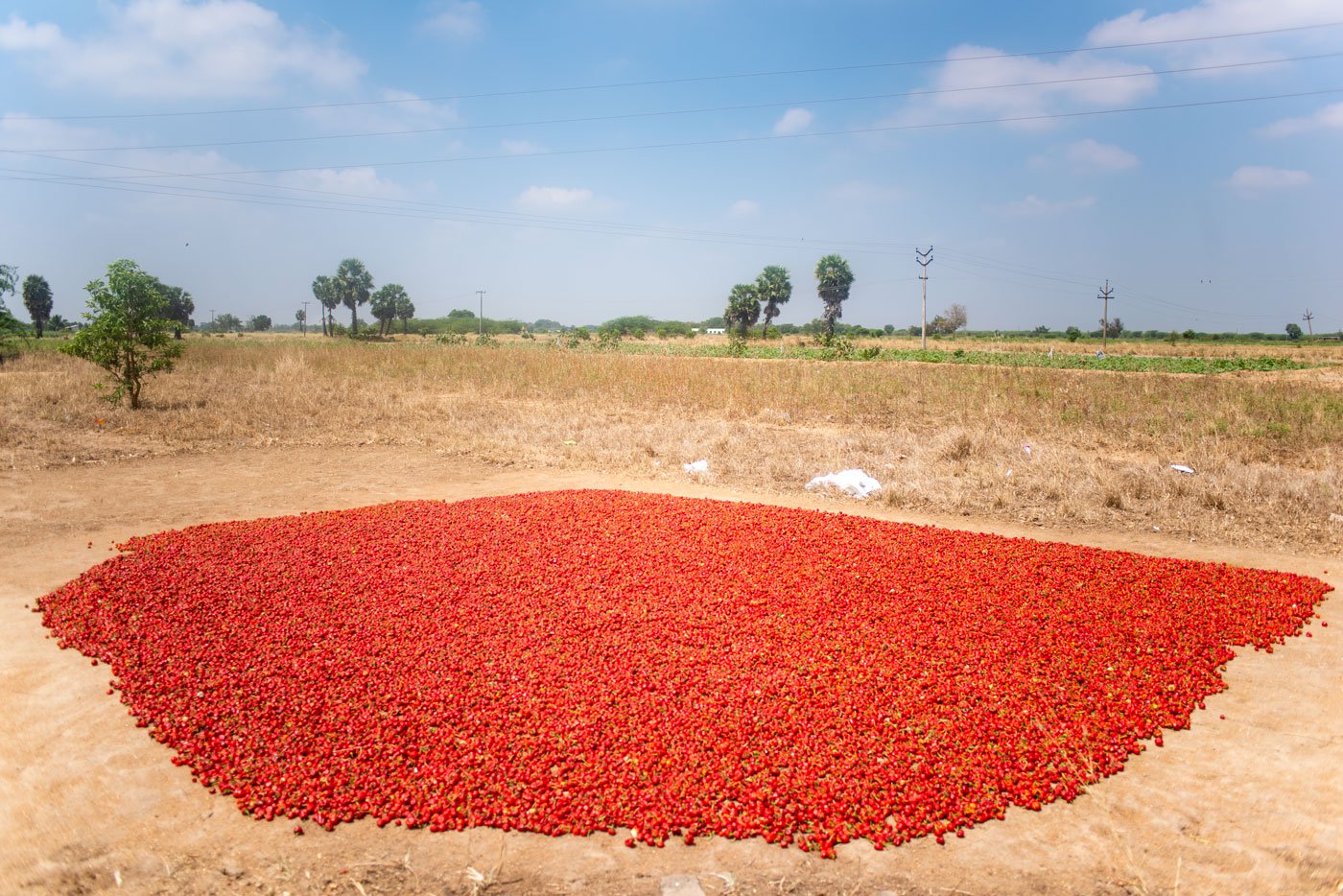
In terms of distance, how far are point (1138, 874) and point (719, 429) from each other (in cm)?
914

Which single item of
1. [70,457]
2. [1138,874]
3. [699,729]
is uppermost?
[70,457]

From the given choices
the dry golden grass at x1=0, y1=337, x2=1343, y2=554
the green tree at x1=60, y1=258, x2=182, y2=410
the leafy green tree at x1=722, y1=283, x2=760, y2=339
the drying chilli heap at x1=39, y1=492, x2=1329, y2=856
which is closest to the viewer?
the drying chilli heap at x1=39, y1=492, x2=1329, y2=856

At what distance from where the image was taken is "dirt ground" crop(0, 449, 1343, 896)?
104 inches

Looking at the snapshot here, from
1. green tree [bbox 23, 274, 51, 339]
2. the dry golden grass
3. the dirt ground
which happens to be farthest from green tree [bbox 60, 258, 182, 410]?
green tree [bbox 23, 274, 51, 339]

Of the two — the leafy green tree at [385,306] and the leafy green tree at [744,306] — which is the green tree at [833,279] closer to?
the leafy green tree at [744,306]

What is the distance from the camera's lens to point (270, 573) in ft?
17.4

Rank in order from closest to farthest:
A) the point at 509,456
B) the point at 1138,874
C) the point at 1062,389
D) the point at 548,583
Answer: the point at 1138,874 < the point at 548,583 < the point at 509,456 < the point at 1062,389

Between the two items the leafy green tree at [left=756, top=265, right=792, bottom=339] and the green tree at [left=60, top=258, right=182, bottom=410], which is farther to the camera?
the leafy green tree at [left=756, top=265, right=792, bottom=339]

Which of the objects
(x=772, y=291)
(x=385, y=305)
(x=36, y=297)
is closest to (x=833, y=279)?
(x=772, y=291)

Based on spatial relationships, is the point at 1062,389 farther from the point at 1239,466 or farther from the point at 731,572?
the point at 731,572

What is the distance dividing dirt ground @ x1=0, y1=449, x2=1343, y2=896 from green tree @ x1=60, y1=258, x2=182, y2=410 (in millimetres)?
10729

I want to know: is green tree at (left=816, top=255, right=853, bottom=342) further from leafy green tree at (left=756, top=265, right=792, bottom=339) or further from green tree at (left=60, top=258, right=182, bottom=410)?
green tree at (left=60, top=258, right=182, bottom=410)

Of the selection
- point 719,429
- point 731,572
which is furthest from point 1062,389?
point 731,572

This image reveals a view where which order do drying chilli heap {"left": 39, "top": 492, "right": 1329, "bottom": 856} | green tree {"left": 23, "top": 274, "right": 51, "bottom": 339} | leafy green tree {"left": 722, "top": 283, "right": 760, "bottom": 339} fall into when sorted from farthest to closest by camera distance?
leafy green tree {"left": 722, "top": 283, "right": 760, "bottom": 339} → green tree {"left": 23, "top": 274, "right": 51, "bottom": 339} → drying chilli heap {"left": 39, "top": 492, "right": 1329, "bottom": 856}
